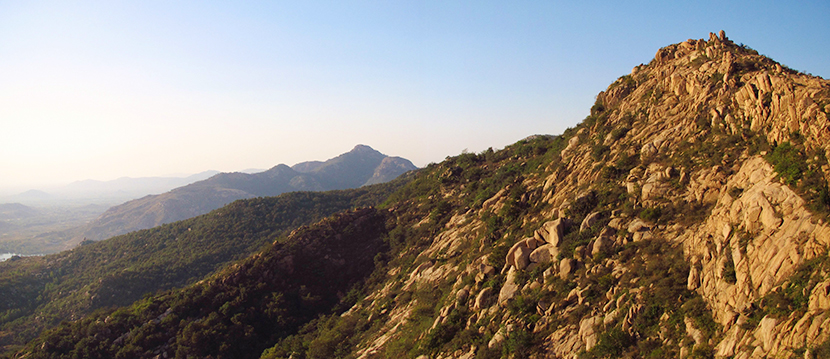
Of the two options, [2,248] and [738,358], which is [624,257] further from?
[2,248]

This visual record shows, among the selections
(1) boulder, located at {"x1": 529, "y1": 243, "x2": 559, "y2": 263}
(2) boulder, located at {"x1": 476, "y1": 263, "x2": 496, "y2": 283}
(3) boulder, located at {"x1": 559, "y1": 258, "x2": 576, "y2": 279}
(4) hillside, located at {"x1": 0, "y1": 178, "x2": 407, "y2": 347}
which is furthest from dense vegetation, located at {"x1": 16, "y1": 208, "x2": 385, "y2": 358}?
(3) boulder, located at {"x1": 559, "y1": 258, "x2": 576, "y2": 279}

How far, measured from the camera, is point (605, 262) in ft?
54.5

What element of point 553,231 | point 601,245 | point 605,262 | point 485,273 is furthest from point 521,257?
point 605,262

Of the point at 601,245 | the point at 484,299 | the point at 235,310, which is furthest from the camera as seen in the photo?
the point at 235,310

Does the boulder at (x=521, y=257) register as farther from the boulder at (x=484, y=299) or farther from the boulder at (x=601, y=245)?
the boulder at (x=601, y=245)

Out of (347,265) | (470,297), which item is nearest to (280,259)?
(347,265)

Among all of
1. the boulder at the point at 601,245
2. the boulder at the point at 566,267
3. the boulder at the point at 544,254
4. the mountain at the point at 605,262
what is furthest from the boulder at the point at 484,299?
the boulder at the point at 601,245

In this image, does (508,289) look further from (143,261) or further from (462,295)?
(143,261)

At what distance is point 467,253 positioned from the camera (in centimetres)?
2716

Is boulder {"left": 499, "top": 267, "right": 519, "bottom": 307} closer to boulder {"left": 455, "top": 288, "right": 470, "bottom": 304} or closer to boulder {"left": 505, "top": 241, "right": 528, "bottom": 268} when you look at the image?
boulder {"left": 505, "top": 241, "right": 528, "bottom": 268}

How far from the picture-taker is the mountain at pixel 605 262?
1185cm

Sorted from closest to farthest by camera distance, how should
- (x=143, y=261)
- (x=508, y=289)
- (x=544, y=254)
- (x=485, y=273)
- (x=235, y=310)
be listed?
1. (x=508, y=289)
2. (x=544, y=254)
3. (x=485, y=273)
4. (x=235, y=310)
5. (x=143, y=261)

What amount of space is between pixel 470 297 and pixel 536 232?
5090mm

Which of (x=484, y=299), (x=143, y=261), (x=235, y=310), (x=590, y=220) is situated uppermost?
(x=590, y=220)
